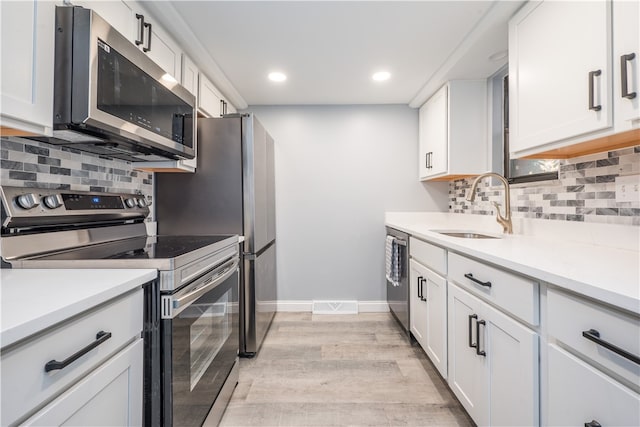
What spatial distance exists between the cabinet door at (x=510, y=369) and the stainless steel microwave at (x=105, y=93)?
164 cm

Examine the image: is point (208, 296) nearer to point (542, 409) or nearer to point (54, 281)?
point (54, 281)

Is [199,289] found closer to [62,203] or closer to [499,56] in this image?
[62,203]

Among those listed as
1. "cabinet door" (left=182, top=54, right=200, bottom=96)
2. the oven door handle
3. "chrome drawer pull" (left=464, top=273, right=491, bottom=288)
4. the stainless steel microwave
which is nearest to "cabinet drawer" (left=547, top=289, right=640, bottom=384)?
"chrome drawer pull" (left=464, top=273, right=491, bottom=288)

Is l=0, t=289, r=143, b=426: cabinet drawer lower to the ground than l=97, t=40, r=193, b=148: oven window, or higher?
lower

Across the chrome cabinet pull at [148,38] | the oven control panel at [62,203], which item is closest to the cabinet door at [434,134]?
the chrome cabinet pull at [148,38]

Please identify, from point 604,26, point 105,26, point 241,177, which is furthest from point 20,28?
point 604,26

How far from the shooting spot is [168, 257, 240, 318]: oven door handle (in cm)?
102

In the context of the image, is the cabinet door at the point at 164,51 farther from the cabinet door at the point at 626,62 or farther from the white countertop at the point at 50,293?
the cabinet door at the point at 626,62

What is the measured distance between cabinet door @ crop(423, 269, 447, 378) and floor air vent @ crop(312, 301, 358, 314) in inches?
47.5

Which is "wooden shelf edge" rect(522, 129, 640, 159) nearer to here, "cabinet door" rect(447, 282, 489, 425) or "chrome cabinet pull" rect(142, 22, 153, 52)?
"cabinet door" rect(447, 282, 489, 425)

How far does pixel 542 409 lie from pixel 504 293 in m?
0.36

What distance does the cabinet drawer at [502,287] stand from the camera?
3.20ft

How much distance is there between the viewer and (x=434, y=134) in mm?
2732

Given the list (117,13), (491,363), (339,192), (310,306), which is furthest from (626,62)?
(310,306)
